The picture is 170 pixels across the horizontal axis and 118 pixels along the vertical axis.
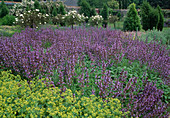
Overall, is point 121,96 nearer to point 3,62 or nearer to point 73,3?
point 3,62

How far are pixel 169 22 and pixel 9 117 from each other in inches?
1041

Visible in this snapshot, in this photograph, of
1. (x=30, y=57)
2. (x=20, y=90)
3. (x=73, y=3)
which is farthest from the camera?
(x=73, y=3)

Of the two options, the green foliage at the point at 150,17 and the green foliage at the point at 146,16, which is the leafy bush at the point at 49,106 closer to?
the green foliage at the point at 150,17

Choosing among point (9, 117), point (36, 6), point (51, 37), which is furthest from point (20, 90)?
point (36, 6)

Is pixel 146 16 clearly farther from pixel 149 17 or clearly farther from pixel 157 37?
pixel 157 37

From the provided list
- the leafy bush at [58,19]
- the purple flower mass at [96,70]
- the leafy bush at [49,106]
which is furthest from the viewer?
the leafy bush at [58,19]

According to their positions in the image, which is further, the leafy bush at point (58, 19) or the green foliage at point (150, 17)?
the leafy bush at point (58, 19)

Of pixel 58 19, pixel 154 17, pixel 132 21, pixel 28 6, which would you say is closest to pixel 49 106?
pixel 132 21

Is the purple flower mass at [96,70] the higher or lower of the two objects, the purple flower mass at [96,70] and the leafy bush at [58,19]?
the lower

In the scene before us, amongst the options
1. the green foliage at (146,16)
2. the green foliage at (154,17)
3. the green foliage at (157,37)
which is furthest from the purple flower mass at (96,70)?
the green foliage at (146,16)

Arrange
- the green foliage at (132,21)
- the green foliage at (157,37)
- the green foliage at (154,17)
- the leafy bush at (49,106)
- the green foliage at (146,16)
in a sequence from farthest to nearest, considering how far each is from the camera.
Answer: the green foliage at (146,16)
the green foliage at (154,17)
the green foliage at (132,21)
the green foliage at (157,37)
the leafy bush at (49,106)

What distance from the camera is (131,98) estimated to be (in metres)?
3.20

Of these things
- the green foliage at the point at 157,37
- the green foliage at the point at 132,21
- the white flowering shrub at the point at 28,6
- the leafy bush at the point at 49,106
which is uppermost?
the white flowering shrub at the point at 28,6

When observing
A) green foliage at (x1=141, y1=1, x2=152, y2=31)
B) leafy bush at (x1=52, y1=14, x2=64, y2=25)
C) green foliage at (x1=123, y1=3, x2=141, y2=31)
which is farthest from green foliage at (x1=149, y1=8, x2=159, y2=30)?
leafy bush at (x1=52, y1=14, x2=64, y2=25)
